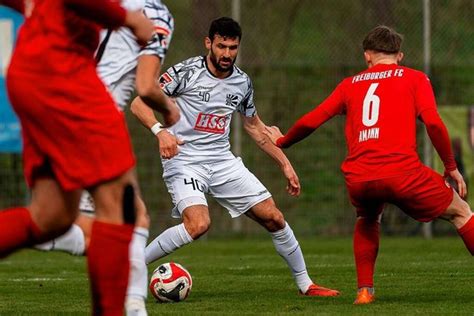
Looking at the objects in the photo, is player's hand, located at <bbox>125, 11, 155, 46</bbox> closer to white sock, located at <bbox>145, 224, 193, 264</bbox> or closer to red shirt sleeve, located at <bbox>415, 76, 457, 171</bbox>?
red shirt sleeve, located at <bbox>415, 76, 457, 171</bbox>

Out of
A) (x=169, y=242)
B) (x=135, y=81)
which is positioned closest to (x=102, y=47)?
(x=135, y=81)

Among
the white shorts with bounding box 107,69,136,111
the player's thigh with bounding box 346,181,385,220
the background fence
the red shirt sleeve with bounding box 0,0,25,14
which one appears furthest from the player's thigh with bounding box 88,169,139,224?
the background fence

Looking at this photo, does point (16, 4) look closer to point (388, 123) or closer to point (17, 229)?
point (17, 229)

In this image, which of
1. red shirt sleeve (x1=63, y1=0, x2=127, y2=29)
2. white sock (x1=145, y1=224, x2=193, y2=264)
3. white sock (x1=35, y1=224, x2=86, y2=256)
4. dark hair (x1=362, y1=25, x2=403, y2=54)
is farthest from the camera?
white sock (x1=145, y1=224, x2=193, y2=264)

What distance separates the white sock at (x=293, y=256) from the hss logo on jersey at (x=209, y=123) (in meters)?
0.97

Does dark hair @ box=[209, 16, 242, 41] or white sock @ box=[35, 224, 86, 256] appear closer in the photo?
white sock @ box=[35, 224, 86, 256]

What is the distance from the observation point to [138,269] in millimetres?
6012

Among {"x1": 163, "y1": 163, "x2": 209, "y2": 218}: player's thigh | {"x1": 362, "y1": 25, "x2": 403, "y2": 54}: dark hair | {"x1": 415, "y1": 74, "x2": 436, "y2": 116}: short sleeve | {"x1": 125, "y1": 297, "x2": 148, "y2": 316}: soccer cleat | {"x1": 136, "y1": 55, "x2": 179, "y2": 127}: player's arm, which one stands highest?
{"x1": 136, "y1": 55, "x2": 179, "y2": 127}: player's arm

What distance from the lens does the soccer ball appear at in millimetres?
8102

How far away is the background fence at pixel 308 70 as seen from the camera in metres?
16.8

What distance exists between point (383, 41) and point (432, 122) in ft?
2.19

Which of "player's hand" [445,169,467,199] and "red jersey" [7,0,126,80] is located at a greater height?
"red jersey" [7,0,126,80]

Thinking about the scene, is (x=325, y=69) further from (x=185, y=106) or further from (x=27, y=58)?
(x=27, y=58)

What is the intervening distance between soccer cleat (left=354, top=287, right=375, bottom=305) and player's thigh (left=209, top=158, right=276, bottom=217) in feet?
4.78
